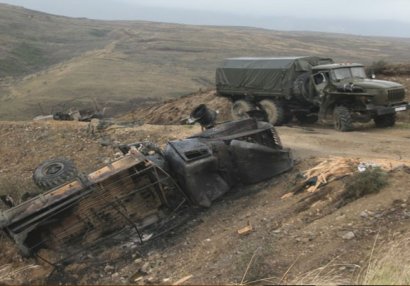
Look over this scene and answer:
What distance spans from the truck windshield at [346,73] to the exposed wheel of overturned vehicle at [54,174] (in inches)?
381

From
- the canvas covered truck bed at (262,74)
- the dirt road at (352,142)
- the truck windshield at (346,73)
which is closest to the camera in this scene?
the dirt road at (352,142)

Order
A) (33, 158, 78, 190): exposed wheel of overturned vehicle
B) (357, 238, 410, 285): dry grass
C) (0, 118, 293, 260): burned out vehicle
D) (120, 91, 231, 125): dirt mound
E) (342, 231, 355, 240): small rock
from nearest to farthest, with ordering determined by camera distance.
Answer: (357, 238, 410, 285): dry grass → (342, 231, 355, 240): small rock → (0, 118, 293, 260): burned out vehicle → (33, 158, 78, 190): exposed wheel of overturned vehicle → (120, 91, 231, 125): dirt mound

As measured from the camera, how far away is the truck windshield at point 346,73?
17922 millimetres

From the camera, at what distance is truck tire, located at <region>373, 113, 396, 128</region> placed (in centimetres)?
1742

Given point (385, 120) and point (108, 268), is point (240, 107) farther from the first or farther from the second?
point (108, 268)

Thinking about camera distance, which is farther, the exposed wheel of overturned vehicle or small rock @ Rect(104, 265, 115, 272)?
the exposed wheel of overturned vehicle

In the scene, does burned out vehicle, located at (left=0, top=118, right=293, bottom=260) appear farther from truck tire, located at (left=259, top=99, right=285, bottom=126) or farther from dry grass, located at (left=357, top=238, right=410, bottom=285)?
truck tire, located at (left=259, top=99, right=285, bottom=126)

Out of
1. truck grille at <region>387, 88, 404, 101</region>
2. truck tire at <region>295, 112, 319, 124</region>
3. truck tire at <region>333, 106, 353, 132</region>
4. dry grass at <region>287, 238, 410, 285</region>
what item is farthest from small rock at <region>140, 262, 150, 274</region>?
truck tire at <region>295, 112, 319, 124</region>

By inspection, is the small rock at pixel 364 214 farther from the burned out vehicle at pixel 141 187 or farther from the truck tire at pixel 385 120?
the truck tire at pixel 385 120

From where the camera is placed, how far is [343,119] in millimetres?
17000

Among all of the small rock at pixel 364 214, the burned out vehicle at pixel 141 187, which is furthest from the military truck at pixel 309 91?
the small rock at pixel 364 214

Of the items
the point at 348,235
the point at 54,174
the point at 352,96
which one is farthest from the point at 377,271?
the point at 352,96

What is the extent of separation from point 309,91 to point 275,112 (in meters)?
1.41

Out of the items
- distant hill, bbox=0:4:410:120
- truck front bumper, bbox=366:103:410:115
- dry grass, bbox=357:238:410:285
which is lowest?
distant hill, bbox=0:4:410:120
